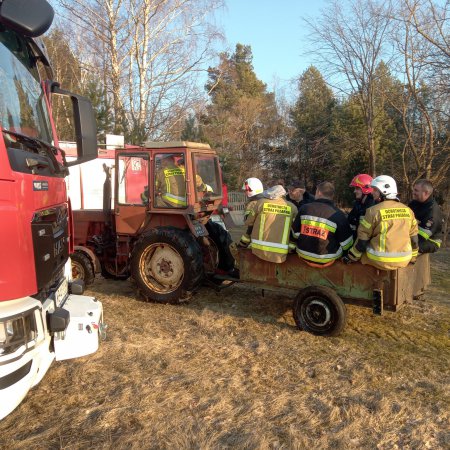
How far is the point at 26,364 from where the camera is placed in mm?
2436

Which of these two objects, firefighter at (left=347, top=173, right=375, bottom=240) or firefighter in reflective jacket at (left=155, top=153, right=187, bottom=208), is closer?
firefighter in reflective jacket at (left=155, top=153, right=187, bottom=208)

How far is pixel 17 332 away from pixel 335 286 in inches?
133

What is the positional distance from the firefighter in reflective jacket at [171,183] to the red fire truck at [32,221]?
2.39 meters

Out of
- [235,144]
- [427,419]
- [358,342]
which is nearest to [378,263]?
[358,342]

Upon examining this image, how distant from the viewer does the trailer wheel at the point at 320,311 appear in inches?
184

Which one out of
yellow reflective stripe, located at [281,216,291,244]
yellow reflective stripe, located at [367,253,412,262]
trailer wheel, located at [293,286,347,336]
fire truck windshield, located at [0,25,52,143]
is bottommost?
trailer wheel, located at [293,286,347,336]

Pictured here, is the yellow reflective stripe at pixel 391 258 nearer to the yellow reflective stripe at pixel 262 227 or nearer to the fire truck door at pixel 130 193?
the yellow reflective stripe at pixel 262 227

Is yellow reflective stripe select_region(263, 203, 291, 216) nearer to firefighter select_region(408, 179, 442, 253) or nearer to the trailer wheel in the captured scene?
the trailer wheel

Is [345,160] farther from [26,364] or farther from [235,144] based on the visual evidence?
[26,364]

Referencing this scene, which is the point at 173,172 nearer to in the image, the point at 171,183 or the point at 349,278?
the point at 171,183

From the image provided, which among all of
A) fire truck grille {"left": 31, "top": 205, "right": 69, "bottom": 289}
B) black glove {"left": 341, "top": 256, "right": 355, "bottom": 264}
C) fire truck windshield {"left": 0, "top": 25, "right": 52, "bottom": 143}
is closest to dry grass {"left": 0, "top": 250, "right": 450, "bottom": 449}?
black glove {"left": 341, "top": 256, "right": 355, "bottom": 264}

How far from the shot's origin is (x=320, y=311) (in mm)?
4820

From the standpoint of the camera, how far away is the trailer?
4500mm

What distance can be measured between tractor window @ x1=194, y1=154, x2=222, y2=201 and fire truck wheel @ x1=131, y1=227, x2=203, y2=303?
29.1 inches
